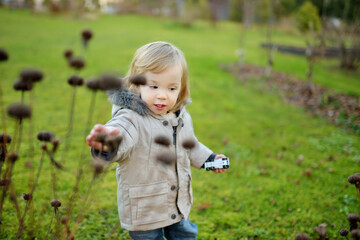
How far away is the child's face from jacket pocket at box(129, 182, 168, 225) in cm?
56

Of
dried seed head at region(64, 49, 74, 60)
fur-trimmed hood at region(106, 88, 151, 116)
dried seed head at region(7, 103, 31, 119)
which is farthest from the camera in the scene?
fur-trimmed hood at region(106, 88, 151, 116)

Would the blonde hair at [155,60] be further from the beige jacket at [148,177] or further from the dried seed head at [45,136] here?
the dried seed head at [45,136]

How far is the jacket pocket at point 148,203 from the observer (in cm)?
199

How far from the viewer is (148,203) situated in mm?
2023

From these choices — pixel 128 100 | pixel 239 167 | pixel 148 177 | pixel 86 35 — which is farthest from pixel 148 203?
pixel 239 167

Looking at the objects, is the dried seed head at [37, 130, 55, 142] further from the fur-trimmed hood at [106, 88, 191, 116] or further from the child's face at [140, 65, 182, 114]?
the child's face at [140, 65, 182, 114]

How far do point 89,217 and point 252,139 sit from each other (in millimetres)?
3334

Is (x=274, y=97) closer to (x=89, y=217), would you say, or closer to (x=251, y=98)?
(x=251, y=98)

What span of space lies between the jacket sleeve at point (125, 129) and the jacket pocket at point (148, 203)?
34 centimetres

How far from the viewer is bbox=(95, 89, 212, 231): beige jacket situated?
1985 millimetres

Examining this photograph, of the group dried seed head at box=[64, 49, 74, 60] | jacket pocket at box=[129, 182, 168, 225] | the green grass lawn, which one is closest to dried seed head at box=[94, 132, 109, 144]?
the green grass lawn

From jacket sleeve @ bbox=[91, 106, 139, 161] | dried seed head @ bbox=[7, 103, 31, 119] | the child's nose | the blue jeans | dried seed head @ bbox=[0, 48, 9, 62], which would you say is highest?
dried seed head @ bbox=[0, 48, 9, 62]

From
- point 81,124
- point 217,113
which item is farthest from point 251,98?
point 81,124

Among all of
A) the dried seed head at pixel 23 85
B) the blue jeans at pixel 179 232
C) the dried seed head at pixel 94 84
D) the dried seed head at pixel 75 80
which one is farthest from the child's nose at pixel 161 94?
the blue jeans at pixel 179 232
